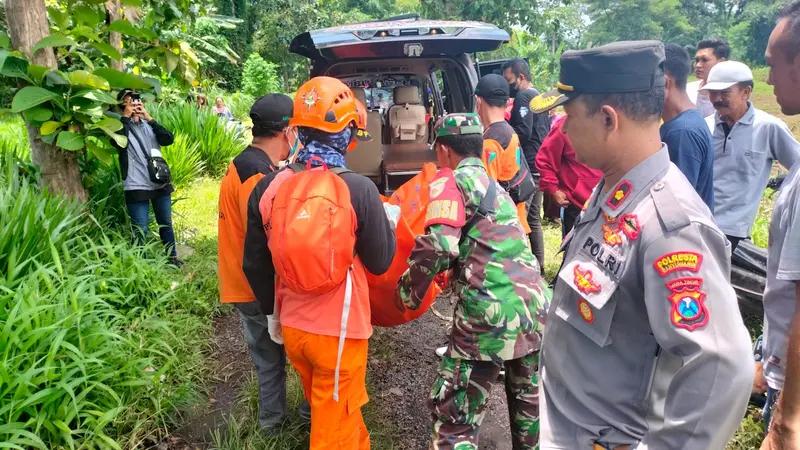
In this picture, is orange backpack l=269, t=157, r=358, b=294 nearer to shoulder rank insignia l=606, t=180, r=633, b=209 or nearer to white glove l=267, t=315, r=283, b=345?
white glove l=267, t=315, r=283, b=345

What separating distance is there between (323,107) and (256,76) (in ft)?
64.5

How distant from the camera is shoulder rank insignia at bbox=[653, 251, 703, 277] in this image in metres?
1.03

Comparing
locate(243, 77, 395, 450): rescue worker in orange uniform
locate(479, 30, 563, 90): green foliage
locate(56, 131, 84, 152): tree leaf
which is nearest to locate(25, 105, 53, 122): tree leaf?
locate(56, 131, 84, 152): tree leaf

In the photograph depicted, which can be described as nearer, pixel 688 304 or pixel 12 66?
pixel 688 304

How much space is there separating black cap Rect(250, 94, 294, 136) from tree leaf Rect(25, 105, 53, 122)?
154 cm

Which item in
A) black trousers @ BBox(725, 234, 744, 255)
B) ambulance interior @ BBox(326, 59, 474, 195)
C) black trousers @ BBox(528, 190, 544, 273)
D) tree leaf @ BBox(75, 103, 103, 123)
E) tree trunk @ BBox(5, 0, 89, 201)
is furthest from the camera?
ambulance interior @ BBox(326, 59, 474, 195)

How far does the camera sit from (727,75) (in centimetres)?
319

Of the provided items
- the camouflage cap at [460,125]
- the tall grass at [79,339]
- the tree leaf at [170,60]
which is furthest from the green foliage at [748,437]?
the tree leaf at [170,60]

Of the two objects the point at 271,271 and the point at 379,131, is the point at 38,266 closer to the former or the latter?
the point at 271,271

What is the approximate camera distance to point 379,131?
503 cm

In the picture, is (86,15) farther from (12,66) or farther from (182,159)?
(182,159)

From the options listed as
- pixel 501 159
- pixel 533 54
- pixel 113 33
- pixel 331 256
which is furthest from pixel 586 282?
pixel 533 54

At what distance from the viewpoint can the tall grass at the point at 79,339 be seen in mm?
2238

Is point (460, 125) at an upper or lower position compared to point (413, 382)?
upper
